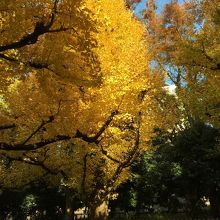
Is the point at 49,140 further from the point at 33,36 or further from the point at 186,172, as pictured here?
the point at 186,172

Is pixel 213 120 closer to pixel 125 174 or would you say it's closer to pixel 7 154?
pixel 125 174

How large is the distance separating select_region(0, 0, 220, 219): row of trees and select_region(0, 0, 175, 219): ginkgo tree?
0.06ft

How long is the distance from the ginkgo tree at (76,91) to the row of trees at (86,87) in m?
0.02

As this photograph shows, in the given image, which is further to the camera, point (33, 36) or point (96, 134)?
point (96, 134)

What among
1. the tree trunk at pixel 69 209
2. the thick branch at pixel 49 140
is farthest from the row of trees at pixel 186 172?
the thick branch at pixel 49 140

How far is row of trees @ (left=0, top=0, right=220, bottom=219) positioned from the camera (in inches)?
236

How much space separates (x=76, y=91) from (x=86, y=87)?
97cm

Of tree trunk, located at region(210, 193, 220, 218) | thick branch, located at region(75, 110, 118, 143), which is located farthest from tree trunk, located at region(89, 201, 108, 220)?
tree trunk, located at region(210, 193, 220, 218)

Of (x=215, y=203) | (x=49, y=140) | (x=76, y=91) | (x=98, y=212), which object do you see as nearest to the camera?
(x=49, y=140)

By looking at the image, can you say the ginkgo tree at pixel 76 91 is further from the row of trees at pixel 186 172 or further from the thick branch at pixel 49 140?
the row of trees at pixel 186 172

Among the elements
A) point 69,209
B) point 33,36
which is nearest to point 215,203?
point 69,209

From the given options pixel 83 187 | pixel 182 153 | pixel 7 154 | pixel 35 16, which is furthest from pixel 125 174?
pixel 35 16

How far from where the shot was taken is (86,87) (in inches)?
302

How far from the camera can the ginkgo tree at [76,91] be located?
233 inches
